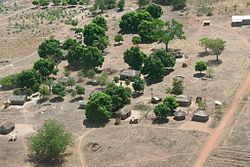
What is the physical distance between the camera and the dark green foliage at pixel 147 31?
115688 mm

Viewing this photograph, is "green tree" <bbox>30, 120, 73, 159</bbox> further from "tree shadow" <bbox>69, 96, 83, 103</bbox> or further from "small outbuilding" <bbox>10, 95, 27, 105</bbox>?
"small outbuilding" <bbox>10, 95, 27, 105</bbox>

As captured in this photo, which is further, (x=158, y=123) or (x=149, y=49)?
(x=149, y=49)

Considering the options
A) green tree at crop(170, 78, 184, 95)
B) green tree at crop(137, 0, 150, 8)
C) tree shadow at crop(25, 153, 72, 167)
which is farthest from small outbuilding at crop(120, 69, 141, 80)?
green tree at crop(137, 0, 150, 8)

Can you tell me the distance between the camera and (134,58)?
99.3m

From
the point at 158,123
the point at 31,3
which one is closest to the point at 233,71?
the point at 158,123

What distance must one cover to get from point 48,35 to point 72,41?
1754cm

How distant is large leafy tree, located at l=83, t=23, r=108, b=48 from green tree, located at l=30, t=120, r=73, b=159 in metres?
42.8

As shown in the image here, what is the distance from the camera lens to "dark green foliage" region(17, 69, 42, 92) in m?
93.6

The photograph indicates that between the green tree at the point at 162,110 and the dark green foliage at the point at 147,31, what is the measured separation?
125 ft

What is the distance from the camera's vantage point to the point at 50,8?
5979 inches

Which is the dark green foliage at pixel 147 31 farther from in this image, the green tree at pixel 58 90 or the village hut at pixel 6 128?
the village hut at pixel 6 128

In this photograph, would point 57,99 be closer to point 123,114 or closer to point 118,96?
point 118,96

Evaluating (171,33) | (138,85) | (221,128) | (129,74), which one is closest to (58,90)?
(138,85)

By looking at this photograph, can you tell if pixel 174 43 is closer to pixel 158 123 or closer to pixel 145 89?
pixel 145 89
